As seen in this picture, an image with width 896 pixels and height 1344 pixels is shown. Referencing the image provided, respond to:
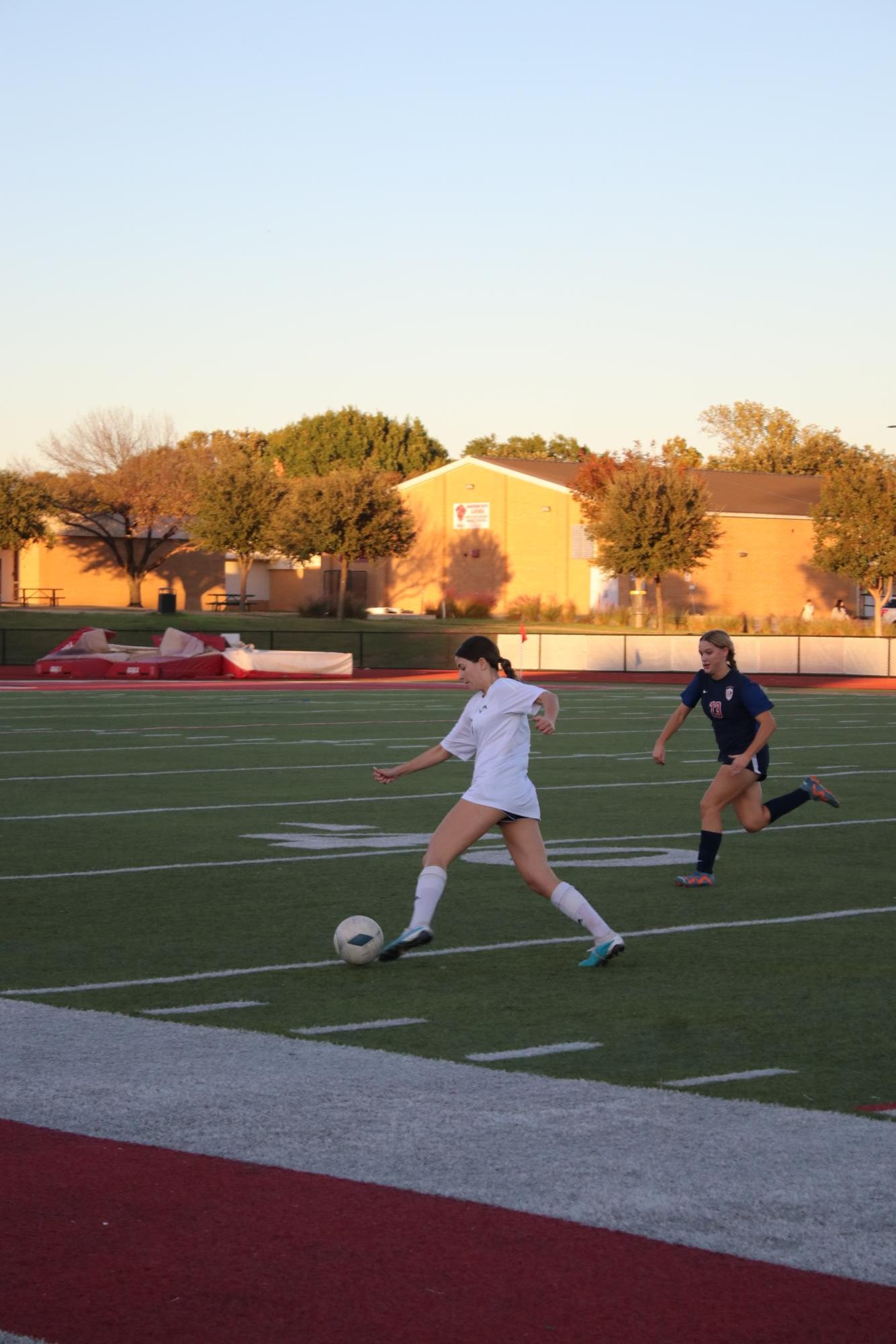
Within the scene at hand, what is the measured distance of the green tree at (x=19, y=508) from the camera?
236 feet

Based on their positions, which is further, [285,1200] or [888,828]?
[888,828]

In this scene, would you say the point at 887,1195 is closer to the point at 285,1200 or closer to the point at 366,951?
the point at 285,1200

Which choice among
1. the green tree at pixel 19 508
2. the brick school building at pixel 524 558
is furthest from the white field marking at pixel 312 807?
the green tree at pixel 19 508

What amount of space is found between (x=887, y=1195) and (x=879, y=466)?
61.3 m

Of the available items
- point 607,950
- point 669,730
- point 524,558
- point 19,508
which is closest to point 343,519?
point 524,558

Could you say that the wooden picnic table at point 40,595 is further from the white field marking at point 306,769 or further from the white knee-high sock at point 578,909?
the white knee-high sock at point 578,909

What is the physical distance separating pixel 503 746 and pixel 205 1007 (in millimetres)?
2064

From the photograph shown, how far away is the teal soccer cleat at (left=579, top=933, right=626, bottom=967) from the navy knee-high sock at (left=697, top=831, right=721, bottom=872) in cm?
312

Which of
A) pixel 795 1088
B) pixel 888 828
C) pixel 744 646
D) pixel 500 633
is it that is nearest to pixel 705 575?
pixel 500 633

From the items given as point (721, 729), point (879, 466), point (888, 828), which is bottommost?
point (888, 828)

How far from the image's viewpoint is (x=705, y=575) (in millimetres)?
72062

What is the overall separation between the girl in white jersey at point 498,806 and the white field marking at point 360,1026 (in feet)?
3.95

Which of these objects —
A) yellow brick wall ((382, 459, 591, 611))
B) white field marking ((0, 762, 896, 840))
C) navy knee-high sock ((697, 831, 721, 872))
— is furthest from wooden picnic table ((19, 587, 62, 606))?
navy knee-high sock ((697, 831, 721, 872))

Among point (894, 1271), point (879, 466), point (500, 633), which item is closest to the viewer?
point (894, 1271)
